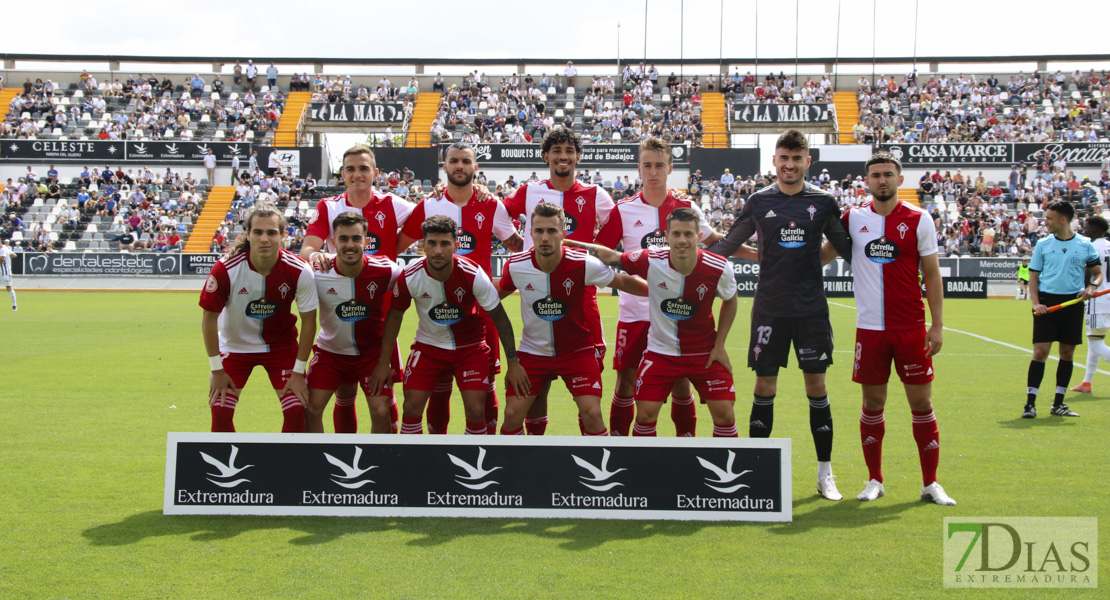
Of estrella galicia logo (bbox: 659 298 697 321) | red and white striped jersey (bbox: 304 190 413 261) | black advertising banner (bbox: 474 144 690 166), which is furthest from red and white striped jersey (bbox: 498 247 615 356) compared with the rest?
black advertising banner (bbox: 474 144 690 166)

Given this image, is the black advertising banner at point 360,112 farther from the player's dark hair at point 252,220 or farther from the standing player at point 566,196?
the player's dark hair at point 252,220

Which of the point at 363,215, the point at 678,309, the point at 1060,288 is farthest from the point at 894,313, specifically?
the point at 1060,288

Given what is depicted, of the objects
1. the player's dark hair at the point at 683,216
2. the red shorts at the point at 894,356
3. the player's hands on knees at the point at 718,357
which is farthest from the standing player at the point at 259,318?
the red shorts at the point at 894,356

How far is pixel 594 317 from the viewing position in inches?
257

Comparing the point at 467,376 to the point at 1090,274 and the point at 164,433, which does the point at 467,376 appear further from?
the point at 1090,274

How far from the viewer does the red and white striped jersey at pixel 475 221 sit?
22.9 feet

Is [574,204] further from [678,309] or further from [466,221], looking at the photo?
[678,309]

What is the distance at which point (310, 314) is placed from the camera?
6.02m

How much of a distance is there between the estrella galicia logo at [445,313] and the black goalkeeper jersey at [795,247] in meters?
2.08

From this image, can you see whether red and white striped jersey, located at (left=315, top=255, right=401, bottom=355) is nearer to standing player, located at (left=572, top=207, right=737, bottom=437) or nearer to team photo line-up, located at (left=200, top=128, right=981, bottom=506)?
team photo line-up, located at (left=200, top=128, right=981, bottom=506)

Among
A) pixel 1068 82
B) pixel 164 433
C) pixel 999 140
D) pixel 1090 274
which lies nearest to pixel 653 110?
pixel 999 140

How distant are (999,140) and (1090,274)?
3515cm

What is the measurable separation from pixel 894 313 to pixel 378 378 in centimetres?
353

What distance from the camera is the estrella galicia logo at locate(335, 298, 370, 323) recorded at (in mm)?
6371
